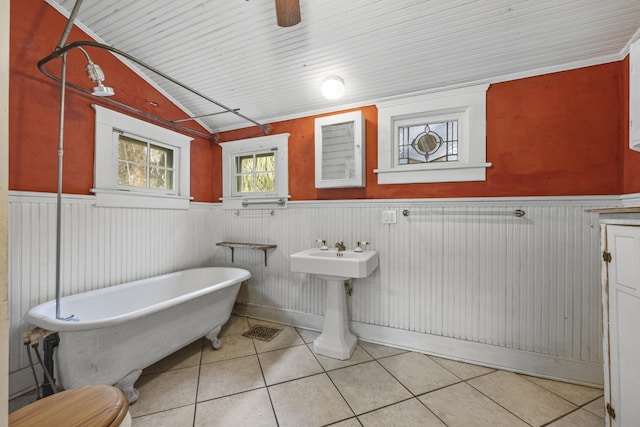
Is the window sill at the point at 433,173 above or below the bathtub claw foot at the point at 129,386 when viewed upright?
above

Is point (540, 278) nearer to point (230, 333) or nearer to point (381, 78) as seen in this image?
point (381, 78)

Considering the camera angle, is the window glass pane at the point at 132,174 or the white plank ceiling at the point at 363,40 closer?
the white plank ceiling at the point at 363,40

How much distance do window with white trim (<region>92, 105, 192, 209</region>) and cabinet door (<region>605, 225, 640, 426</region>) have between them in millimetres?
3226

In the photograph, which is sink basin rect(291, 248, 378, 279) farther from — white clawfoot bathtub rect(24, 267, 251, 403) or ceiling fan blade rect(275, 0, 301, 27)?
ceiling fan blade rect(275, 0, 301, 27)

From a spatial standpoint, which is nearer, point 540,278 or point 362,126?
point 540,278

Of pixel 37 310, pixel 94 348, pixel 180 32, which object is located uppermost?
pixel 180 32

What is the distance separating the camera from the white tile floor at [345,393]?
1.46 m


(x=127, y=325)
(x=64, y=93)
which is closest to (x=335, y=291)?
(x=127, y=325)

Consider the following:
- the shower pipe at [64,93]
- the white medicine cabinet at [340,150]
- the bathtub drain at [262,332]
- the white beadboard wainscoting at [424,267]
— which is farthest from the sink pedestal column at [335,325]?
the shower pipe at [64,93]

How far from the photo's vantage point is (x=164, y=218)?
2619 mm

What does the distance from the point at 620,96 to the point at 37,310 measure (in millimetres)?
3945

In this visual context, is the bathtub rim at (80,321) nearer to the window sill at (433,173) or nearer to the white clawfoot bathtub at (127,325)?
the white clawfoot bathtub at (127,325)

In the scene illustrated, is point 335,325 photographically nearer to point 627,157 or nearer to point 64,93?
point 627,157

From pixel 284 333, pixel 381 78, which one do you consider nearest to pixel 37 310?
pixel 284 333
